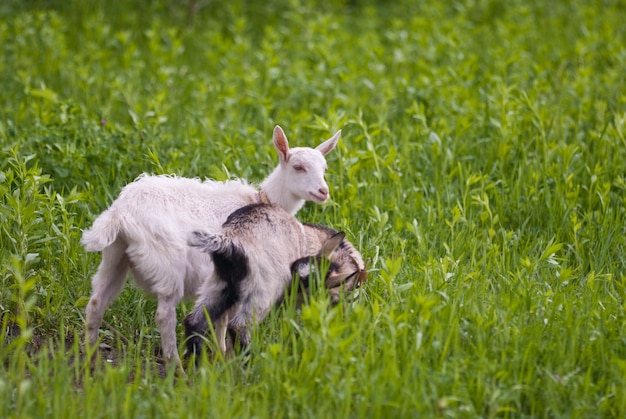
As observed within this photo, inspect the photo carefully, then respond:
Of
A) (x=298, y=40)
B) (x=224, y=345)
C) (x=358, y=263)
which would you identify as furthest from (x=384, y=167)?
(x=298, y=40)

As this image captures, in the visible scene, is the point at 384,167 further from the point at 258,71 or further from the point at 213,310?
the point at 258,71

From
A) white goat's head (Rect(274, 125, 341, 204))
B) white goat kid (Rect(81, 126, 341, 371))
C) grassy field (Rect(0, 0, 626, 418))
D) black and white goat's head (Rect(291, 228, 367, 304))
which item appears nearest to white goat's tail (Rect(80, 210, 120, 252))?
white goat kid (Rect(81, 126, 341, 371))

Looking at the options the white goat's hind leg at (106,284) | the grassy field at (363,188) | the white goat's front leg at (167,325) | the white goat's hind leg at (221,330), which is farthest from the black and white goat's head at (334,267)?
the white goat's hind leg at (106,284)

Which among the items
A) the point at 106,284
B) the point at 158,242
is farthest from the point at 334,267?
the point at 106,284

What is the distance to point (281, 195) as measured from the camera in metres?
5.86

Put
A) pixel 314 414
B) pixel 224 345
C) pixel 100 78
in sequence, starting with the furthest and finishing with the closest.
→ pixel 100 78
pixel 224 345
pixel 314 414

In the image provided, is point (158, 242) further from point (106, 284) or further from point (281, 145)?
point (281, 145)

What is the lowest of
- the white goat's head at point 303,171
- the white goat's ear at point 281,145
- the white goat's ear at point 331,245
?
the white goat's ear at point 331,245

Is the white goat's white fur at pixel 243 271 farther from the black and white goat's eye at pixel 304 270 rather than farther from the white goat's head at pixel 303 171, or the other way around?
the white goat's head at pixel 303 171

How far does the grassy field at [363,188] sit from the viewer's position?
435cm

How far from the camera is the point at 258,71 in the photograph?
1005 cm

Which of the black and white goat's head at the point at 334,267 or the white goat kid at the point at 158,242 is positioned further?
the black and white goat's head at the point at 334,267

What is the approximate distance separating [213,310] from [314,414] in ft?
3.05

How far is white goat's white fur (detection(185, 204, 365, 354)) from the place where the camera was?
188 inches
